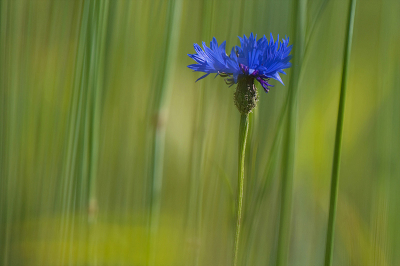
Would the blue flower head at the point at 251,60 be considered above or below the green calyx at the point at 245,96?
above

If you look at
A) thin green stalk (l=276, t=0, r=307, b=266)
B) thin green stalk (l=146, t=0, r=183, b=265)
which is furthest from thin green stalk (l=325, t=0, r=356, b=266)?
thin green stalk (l=146, t=0, r=183, b=265)

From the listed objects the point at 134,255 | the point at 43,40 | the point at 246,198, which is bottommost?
the point at 134,255

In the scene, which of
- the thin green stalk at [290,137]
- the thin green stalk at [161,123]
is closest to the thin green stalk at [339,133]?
the thin green stalk at [290,137]

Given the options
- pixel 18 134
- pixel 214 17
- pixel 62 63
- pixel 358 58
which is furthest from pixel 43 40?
pixel 358 58

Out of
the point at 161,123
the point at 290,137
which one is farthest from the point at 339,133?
the point at 161,123

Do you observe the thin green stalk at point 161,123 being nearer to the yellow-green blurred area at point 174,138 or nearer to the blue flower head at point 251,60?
the yellow-green blurred area at point 174,138

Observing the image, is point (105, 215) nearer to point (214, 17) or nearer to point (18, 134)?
point (18, 134)
